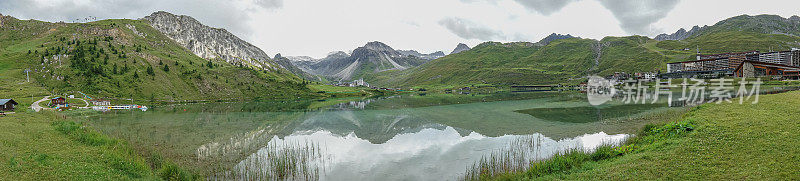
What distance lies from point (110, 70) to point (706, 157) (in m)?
174

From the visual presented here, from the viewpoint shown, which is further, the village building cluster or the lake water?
the village building cluster

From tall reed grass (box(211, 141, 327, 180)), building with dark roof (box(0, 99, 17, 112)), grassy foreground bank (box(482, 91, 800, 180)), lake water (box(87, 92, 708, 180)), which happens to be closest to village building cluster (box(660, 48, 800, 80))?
lake water (box(87, 92, 708, 180))

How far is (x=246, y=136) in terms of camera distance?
1532 inches

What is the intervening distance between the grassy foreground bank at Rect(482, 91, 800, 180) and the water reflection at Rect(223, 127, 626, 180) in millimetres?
5713

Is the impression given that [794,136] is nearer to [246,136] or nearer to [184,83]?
[246,136]

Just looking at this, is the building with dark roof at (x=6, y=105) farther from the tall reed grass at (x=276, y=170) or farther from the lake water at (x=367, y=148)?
the tall reed grass at (x=276, y=170)

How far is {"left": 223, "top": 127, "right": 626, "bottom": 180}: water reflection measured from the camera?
69.4ft

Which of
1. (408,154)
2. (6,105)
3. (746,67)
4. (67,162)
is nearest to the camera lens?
(67,162)

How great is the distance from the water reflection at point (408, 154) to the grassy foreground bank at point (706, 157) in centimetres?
571

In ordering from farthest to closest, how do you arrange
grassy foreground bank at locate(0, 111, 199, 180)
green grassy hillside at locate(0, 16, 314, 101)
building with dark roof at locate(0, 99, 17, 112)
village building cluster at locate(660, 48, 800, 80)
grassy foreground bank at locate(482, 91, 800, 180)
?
green grassy hillside at locate(0, 16, 314, 101) → village building cluster at locate(660, 48, 800, 80) → building with dark roof at locate(0, 99, 17, 112) → grassy foreground bank at locate(0, 111, 199, 180) → grassy foreground bank at locate(482, 91, 800, 180)

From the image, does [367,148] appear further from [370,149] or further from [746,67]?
[746,67]

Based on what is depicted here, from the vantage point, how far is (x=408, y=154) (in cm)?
2717

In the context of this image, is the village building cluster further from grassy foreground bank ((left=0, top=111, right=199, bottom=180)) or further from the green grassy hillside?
the green grassy hillside

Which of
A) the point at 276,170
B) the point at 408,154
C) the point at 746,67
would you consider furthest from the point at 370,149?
the point at 746,67
